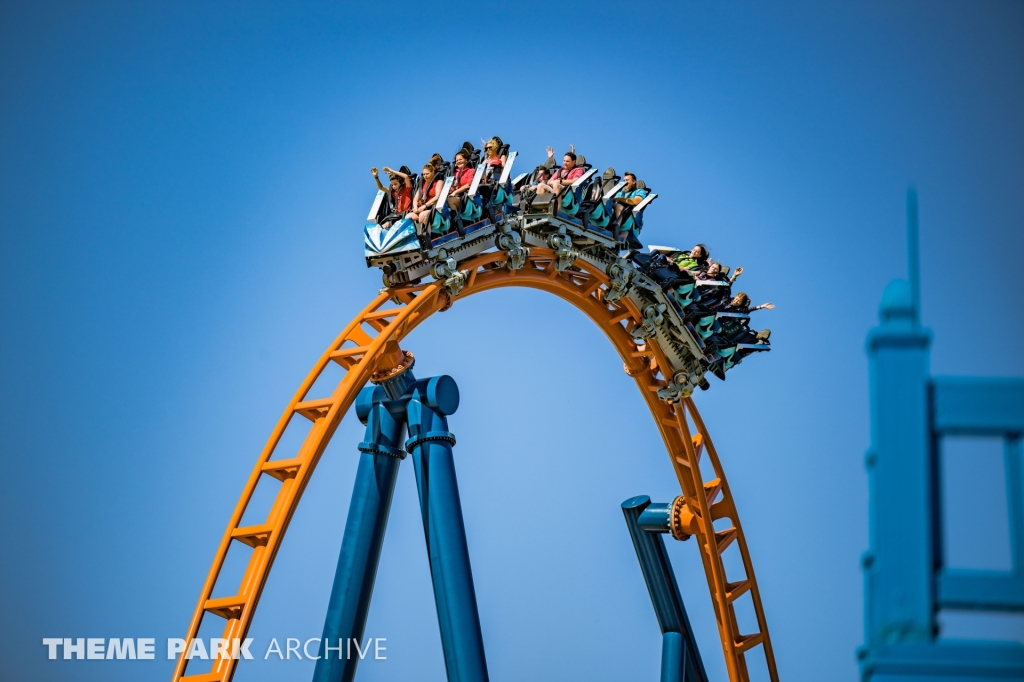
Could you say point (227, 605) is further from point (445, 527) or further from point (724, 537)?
point (724, 537)

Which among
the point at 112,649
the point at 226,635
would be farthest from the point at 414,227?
the point at 112,649

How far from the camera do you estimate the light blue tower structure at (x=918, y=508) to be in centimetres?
357

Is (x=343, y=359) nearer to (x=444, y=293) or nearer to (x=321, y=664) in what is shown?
(x=444, y=293)

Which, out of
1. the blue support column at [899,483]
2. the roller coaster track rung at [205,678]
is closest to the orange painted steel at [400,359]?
the roller coaster track rung at [205,678]

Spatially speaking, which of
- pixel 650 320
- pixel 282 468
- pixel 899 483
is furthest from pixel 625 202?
pixel 899 483

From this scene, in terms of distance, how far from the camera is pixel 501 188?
10133 mm

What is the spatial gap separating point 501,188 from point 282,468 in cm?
290

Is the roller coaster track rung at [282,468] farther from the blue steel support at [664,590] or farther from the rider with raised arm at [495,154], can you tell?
the blue steel support at [664,590]

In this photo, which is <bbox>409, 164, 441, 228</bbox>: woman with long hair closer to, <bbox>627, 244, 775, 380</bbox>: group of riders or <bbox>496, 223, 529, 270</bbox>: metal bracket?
<bbox>496, 223, 529, 270</bbox>: metal bracket

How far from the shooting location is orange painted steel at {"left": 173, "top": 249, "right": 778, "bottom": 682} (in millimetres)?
8414

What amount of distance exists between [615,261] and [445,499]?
9.41ft

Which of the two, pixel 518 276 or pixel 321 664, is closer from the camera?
pixel 321 664

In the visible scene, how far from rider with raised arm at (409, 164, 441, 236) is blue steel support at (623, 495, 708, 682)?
4.28m

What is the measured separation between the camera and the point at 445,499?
9.56 metres
